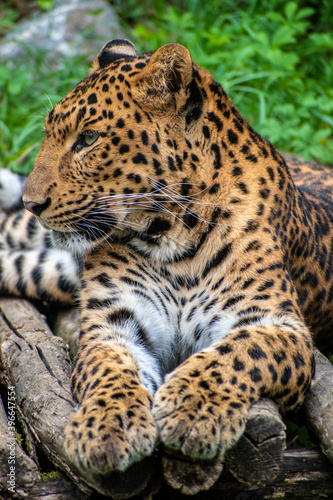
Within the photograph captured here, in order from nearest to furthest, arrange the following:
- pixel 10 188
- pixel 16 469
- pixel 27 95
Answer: pixel 16 469 → pixel 10 188 → pixel 27 95

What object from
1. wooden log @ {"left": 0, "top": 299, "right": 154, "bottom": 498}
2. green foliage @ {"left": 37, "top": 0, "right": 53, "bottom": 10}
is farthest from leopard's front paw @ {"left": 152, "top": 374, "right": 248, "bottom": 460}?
green foliage @ {"left": 37, "top": 0, "right": 53, "bottom": 10}

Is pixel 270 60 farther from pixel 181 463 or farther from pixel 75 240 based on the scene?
pixel 181 463

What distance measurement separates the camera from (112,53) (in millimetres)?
4422

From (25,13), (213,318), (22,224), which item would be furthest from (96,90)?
(25,13)

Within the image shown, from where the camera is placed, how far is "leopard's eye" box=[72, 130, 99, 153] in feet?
12.5

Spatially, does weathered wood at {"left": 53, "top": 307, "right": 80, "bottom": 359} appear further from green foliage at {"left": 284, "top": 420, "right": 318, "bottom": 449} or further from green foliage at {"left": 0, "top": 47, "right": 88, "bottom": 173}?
green foliage at {"left": 0, "top": 47, "right": 88, "bottom": 173}

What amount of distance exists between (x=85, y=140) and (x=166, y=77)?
0.65m

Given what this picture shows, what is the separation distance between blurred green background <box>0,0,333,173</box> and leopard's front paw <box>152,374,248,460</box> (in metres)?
4.74

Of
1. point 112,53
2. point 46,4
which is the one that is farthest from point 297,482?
point 46,4

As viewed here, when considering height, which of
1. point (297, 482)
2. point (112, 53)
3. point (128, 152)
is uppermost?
point (112, 53)

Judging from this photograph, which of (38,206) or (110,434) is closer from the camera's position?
(110,434)

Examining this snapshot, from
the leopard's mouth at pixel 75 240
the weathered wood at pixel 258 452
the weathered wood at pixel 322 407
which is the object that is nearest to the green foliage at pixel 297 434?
the weathered wood at pixel 322 407

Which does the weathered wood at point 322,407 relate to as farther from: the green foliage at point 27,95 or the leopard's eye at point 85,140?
the green foliage at point 27,95

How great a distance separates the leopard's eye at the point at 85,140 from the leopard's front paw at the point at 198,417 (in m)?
1.58
